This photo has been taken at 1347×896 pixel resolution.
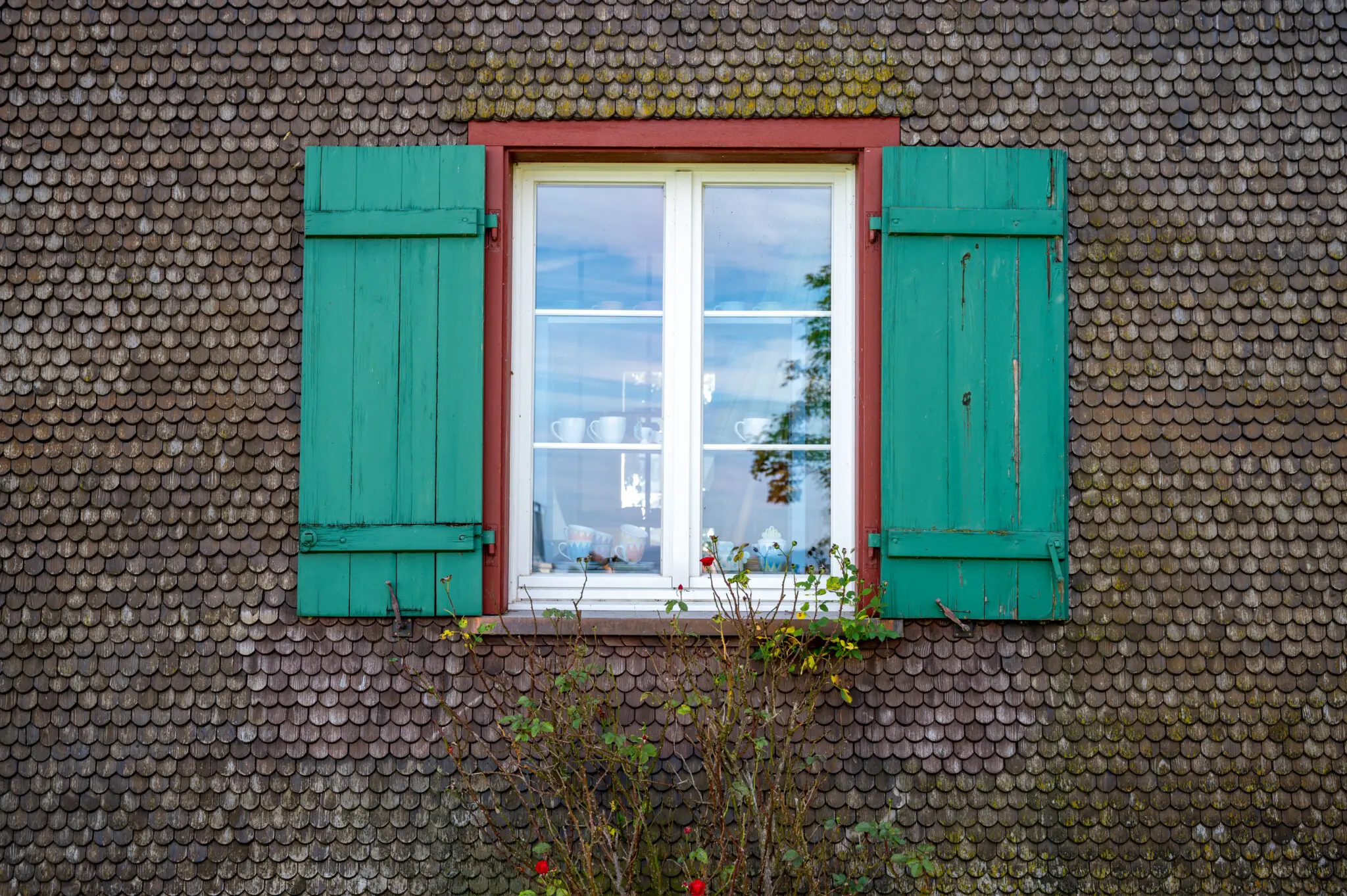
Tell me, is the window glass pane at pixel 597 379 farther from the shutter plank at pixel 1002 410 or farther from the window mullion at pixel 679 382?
the shutter plank at pixel 1002 410

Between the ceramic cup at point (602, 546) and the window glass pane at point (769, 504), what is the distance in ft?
1.16

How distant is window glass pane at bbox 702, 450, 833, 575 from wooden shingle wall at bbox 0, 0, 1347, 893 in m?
0.49

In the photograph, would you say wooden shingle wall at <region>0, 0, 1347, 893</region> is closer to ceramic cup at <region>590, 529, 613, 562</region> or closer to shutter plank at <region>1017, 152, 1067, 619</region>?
shutter plank at <region>1017, 152, 1067, 619</region>

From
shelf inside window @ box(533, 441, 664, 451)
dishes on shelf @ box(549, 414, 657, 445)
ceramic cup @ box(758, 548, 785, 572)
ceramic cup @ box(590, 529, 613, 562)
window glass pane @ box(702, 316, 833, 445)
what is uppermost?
window glass pane @ box(702, 316, 833, 445)

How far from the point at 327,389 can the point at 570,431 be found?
2.83 feet

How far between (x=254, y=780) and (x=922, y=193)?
3.09 metres

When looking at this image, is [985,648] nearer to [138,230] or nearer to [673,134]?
[673,134]

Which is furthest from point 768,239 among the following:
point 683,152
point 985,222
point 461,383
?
point 461,383

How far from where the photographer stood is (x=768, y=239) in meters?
3.58

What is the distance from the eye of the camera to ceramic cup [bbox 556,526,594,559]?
353 cm

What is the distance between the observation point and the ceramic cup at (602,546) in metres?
3.52

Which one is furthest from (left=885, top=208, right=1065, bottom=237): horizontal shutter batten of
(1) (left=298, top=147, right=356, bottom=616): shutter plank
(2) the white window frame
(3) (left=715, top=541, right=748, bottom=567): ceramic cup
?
(1) (left=298, top=147, right=356, bottom=616): shutter plank

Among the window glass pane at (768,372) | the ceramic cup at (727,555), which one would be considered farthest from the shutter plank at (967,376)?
the ceramic cup at (727,555)

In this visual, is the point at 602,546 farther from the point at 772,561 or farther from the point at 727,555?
the point at 772,561
